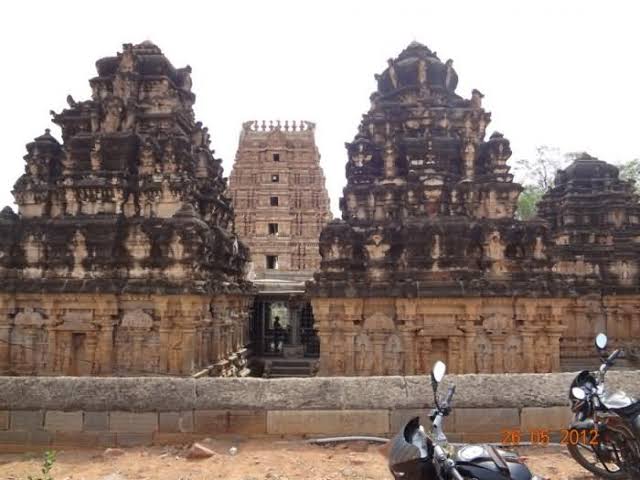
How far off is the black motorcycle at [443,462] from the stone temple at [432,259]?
929 cm

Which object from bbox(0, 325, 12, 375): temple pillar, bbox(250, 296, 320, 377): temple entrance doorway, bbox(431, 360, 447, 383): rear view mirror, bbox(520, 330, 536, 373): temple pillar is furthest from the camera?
bbox(250, 296, 320, 377): temple entrance doorway

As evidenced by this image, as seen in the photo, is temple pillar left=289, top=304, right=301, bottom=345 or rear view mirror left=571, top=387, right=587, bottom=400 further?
temple pillar left=289, top=304, right=301, bottom=345

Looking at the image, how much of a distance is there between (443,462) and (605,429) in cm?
199

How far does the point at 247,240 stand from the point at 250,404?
115 feet

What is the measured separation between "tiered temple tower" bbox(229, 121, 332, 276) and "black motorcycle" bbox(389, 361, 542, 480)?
115ft

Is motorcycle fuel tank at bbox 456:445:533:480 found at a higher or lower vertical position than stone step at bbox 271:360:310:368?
higher

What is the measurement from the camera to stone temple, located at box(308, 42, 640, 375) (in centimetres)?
1239

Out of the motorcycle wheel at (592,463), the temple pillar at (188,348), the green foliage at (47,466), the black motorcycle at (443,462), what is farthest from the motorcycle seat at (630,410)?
the temple pillar at (188,348)

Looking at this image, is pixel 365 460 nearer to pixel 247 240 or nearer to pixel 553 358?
pixel 553 358

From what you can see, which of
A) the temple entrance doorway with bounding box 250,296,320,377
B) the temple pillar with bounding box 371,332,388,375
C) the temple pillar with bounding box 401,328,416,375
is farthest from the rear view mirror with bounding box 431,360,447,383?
the temple entrance doorway with bounding box 250,296,320,377

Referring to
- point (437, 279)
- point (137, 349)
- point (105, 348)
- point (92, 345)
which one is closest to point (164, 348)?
point (137, 349)

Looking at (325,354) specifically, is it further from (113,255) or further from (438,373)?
(438,373)

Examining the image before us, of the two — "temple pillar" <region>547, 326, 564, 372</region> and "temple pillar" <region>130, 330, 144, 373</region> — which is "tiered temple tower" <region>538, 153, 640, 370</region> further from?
"temple pillar" <region>130, 330, 144, 373</region>

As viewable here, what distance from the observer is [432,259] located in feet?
41.4
